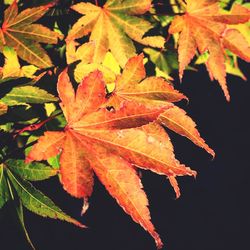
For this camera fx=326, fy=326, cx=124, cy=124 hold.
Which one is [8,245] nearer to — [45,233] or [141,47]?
[45,233]

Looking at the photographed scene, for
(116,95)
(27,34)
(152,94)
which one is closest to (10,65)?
(27,34)

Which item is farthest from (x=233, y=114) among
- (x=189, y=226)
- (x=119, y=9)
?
(x=119, y=9)

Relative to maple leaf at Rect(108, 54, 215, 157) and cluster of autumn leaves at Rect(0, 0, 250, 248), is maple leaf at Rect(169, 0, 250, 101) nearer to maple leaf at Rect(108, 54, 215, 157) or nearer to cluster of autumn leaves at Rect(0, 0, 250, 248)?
cluster of autumn leaves at Rect(0, 0, 250, 248)

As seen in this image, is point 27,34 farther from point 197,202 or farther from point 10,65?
point 197,202

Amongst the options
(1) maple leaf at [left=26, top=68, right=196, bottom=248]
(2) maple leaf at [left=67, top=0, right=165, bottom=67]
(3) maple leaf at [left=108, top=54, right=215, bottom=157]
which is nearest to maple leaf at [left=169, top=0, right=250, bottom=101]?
(2) maple leaf at [left=67, top=0, right=165, bottom=67]

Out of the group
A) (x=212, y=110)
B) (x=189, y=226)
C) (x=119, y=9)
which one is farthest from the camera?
(x=212, y=110)

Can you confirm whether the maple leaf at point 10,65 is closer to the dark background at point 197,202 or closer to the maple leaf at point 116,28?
the maple leaf at point 116,28

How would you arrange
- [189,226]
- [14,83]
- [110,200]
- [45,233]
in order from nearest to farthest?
[14,83]
[45,233]
[110,200]
[189,226]
